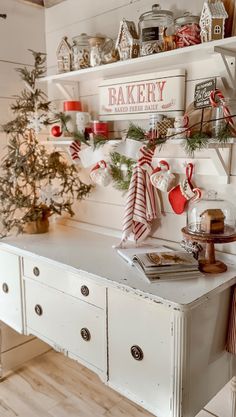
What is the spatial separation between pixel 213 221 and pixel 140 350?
1.66ft

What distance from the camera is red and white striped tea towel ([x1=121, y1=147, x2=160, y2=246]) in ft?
5.15

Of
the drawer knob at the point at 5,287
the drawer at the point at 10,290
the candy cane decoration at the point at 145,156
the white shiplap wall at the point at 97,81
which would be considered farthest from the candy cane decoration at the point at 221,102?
the drawer knob at the point at 5,287

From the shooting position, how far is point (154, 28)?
1374 millimetres

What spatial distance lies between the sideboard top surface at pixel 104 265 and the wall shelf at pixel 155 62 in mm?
779

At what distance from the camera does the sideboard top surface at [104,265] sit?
3.70 feet

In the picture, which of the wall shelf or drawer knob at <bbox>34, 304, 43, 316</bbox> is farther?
drawer knob at <bbox>34, 304, 43, 316</bbox>

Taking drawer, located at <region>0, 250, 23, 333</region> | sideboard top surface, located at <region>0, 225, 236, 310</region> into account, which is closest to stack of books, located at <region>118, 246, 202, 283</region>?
sideboard top surface, located at <region>0, 225, 236, 310</region>

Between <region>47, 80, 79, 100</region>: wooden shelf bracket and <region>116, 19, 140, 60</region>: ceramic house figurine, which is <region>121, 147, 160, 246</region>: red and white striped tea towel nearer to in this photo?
<region>116, 19, 140, 60</region>: ceramic house figurine

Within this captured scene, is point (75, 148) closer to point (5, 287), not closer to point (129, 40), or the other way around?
point (129, 40)

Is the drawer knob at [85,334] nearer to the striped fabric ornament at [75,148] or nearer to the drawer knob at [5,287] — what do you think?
the drawer knob at [5,287]

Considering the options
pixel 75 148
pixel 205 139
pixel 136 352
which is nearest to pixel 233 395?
pixel 136 352

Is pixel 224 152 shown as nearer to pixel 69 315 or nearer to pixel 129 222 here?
pixel 129 222

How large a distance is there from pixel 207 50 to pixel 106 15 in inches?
27.6

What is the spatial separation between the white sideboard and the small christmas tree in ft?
0.83
